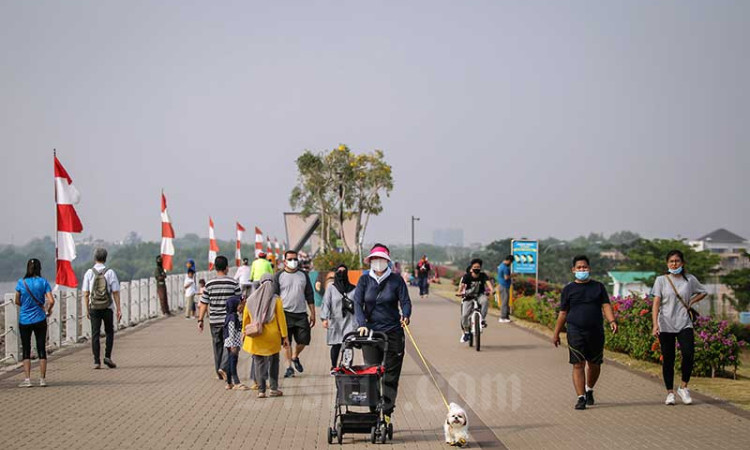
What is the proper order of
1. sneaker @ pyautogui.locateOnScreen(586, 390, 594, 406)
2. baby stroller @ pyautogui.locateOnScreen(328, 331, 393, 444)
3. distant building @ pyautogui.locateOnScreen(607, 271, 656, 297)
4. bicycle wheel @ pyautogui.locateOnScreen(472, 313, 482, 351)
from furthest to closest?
distant building @ pyautogui.locateOnScreen(607, 271, 656, 297) → bicycle wheel @ pyautogui.locateOnScreen(472, 313, 482, 351) → sneaker @ pyautogui.locateOnScreen(586, 390, 594, 406) → baby stroller @ pyautogui.locateOnScreen(328, 331, 393, 444)

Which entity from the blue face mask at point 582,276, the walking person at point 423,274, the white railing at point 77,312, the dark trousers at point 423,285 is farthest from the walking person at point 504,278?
the dark trousers at point 423,285

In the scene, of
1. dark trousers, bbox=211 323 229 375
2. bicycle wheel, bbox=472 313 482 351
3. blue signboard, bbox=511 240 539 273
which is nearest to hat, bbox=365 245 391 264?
dark trousers, bbox=211 323 229 375

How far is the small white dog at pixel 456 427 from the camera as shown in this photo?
7.87 metres

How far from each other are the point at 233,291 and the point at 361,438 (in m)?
4.15

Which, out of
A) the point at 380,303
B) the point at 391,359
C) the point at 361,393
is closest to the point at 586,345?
the point at 391,359

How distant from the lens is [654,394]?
11359mm

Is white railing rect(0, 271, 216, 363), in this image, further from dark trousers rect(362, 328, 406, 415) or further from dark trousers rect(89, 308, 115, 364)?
dark trousers rect(362, 328, 406, 415)

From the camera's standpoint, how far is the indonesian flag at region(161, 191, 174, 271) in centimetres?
2531

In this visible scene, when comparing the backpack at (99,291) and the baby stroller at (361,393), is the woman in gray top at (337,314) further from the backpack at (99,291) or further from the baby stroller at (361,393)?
the baby stroller at (361,393)

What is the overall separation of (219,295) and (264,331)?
1183mm

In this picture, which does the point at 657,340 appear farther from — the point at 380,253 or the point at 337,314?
the point at 380,253

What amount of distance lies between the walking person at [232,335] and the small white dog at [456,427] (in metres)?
4.53

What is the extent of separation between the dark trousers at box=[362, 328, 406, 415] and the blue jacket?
109 mm

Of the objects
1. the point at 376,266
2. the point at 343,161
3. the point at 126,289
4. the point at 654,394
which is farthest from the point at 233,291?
the point at 343,161
